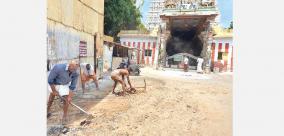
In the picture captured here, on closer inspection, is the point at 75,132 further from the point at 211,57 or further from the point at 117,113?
the point at 211,57

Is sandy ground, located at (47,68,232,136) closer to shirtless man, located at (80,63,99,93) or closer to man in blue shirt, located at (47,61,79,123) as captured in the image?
shirtless man, located at (80,63,99,93)

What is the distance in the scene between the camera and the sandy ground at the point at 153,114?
461 cm

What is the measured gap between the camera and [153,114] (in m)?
5.55

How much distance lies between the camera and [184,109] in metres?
6.08

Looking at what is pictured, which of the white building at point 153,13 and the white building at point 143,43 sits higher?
the white building at point 153,13

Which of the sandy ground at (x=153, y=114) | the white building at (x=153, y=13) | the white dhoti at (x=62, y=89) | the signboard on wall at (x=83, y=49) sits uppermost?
the white building at (x=153, y=13)

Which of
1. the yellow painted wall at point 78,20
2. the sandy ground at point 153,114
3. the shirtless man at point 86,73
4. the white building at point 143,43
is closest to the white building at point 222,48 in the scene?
the white building at point 143,43

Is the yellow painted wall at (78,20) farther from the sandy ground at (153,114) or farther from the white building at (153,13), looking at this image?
the white building at (153,13)

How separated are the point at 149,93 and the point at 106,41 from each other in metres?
3.21

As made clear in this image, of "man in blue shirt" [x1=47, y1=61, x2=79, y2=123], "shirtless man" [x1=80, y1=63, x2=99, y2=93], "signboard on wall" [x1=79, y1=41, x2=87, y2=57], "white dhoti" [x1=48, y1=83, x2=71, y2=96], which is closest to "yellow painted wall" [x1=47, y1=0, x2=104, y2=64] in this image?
"signboard on wall" [x1=79, y1=41, x2=87, y2=57]

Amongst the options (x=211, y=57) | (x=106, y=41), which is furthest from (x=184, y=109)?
(x=211, y=57)

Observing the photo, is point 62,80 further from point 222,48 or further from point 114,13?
point 222,48

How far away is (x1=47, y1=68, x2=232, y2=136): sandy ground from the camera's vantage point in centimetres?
461

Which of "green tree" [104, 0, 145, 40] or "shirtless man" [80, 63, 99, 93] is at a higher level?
"green tree" [104, 0, 145, 40]
